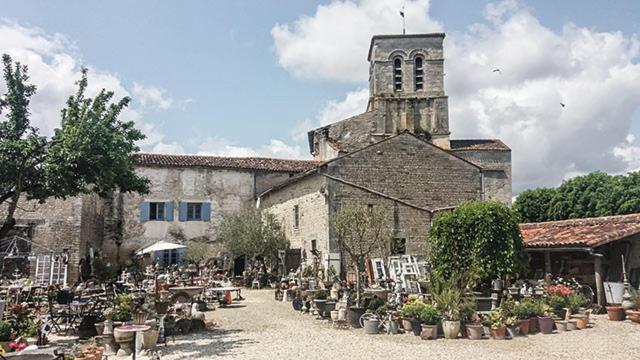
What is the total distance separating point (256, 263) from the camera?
24.8 m

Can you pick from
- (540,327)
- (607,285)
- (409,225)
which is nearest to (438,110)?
(409,225)

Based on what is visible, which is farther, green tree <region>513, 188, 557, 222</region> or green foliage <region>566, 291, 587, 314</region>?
green tree <region>513, 188, 557, 222</region>

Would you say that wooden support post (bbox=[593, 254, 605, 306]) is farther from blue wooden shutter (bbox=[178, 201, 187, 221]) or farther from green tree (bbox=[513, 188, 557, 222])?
green tree (bbox=[513, 188, 557, 222])

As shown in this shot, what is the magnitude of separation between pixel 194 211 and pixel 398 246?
1250cm

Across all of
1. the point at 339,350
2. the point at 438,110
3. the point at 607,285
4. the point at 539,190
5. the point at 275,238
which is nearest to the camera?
the point at 339,350

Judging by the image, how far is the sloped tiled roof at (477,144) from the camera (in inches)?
1273

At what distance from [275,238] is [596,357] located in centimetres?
1694

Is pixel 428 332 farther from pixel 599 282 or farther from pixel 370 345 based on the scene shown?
pixel 599 282

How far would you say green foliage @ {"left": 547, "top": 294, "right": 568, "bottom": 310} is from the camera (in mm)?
12727

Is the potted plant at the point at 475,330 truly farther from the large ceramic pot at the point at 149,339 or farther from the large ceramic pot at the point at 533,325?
the large ceramic pot at the point at 149,339

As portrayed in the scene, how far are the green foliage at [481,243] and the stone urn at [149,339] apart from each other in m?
8.10

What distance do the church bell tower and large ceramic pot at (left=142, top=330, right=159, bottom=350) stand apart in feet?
83.0

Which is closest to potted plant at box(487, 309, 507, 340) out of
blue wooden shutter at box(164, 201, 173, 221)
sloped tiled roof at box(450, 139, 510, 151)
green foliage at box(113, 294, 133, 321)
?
green foliage at box(113, 294, 133, 321)

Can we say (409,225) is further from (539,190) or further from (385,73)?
(539,190)
